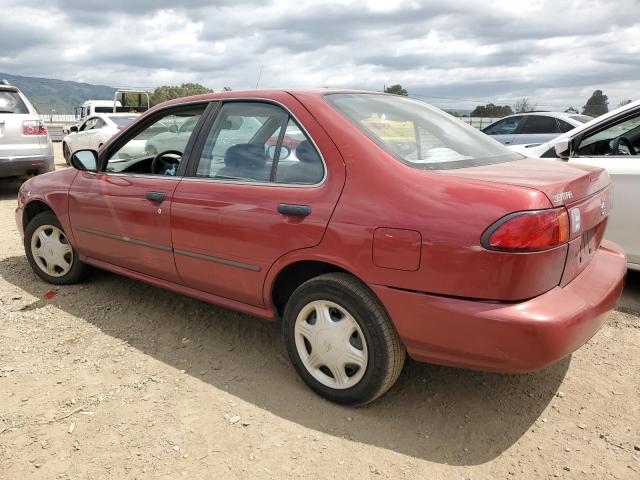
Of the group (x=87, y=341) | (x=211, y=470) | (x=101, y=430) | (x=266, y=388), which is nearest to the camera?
(x=211, y=470)

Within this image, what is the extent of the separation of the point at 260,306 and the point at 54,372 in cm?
129

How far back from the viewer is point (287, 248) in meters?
2.68

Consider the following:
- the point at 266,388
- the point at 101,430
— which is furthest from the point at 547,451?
the point at 101,430

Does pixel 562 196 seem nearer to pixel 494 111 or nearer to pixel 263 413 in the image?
pixel 263 413

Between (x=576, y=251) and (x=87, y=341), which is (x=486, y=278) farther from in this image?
(x=87, y=341)

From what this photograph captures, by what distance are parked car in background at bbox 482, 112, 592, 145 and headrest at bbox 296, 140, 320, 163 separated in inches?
314

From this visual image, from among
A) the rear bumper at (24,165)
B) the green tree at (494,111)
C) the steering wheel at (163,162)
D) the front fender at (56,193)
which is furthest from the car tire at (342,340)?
the green tree at (494,111)

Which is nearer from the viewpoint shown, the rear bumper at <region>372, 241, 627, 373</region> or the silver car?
the rear bumper at <region>372, 241, 627, 373</region>

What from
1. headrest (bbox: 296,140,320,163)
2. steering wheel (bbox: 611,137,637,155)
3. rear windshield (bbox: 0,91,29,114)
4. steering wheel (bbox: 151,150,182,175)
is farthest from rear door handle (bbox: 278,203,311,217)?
rear windshield (bbox: 0,91,29,114)

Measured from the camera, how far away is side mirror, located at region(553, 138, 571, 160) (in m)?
4.30

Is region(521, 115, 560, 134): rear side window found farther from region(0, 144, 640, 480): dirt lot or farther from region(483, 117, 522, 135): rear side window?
region(0, 144, 640, 480): dirt lot

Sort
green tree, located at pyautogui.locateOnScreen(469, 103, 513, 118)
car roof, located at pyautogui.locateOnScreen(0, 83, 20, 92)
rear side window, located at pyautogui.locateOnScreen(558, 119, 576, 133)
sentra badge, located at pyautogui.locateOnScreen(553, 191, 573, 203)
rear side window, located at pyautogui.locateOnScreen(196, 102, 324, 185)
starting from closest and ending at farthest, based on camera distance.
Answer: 1. sentra badge, located at pyautogui.locateOnScreen(553, 191, 573, 203)
2. rear side window, located at pyautogui.locateOnScreen(196, 102, 324, 185)
3. car roof, located at pyautogui.locateOnScreen(0, 83, 20, 92)
4. rear side window, located at pyautogui.locateOnScreen(558, 119, 576, 133)
5. green tree, located at pyautogui.locateOnScreen(469, 103, 513, 118)

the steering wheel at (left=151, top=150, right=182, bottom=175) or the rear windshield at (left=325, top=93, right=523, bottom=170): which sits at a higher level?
the rear windshield at (left=325, top=93, right=523, bottom=170)

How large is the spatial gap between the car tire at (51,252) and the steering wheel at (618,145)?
179 inches
